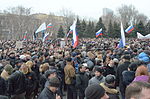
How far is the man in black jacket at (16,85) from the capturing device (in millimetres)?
5066

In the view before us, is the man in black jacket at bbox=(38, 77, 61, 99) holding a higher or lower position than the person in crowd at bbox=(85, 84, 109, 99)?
lower

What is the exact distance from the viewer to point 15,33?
62969 mm

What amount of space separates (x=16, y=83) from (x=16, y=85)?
0.07 meters

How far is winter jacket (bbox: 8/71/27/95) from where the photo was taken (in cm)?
505

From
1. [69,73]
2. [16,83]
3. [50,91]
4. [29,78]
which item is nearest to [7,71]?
[16,83]

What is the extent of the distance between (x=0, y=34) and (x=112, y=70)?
58557mm

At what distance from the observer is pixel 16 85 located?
5.16 meters

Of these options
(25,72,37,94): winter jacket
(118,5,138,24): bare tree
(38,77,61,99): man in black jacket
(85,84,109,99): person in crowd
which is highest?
(118,5,138,24): bare tree

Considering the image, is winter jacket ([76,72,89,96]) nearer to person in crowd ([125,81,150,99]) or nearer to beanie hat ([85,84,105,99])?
beanie hat ([85,84,105,99])

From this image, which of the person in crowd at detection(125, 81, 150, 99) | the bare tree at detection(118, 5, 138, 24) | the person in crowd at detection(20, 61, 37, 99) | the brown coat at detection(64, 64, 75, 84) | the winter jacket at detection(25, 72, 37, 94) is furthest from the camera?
the bare tree at detection(118, 5, 138, 24)

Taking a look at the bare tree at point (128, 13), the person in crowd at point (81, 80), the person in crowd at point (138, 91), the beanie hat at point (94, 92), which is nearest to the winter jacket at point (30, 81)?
the person in crowd at point (81, 80)

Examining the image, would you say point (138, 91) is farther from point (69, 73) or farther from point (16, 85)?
point (69, 73)

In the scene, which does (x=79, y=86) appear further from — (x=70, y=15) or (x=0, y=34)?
(x=70, y=15)

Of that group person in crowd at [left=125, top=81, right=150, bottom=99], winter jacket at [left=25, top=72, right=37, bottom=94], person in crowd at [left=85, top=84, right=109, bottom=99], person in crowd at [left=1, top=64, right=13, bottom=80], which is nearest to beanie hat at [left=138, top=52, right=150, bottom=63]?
winter jacket at [left=25, top=72, right=37, bottom=94]
